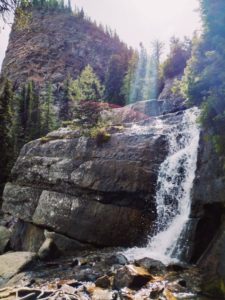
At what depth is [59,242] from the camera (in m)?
21.7

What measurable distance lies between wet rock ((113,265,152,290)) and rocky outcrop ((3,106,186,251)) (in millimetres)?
7172

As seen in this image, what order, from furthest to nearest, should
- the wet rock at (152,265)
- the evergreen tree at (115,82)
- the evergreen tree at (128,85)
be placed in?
the evergreen tree at (115,82)
the evergreen tree at (128,85)
the wet rock at (152,265)

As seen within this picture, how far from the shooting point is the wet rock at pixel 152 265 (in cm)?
1375

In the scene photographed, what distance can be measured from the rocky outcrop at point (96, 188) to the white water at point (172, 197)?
53 cm

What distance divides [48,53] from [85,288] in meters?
116

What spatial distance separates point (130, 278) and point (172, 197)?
26.1 feet

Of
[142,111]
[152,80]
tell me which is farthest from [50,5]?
[142,111]

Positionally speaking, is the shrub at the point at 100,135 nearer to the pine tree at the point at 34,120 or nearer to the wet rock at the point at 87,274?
the wet rock at the point at 87,274

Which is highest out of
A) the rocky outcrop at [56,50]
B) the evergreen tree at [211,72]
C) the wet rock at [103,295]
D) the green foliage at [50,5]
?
the green foliage at [50,5]

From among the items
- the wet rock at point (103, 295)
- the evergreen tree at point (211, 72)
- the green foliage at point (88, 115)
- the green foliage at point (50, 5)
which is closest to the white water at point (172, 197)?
the evergreen tree at point (211, 72)

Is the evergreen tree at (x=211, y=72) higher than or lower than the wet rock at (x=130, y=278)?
higher

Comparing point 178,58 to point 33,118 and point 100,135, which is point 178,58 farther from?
point 100,135

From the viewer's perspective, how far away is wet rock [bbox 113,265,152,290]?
11859 mm

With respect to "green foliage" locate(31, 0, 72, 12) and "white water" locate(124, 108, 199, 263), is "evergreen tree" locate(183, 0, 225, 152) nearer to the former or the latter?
"white water" locate(124, 108, 199, 263)
